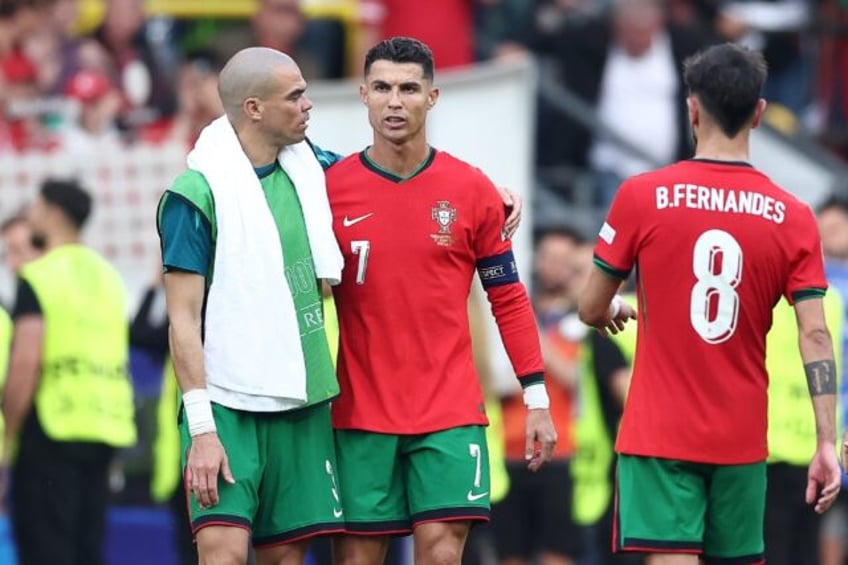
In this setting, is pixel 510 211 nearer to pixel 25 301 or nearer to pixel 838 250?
pixel 25 301

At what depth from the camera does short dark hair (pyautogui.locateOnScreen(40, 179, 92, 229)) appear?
1317 centimetres

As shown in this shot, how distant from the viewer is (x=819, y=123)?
19609 mm

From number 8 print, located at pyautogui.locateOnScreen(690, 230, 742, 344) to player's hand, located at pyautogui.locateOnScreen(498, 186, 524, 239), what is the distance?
0.81m

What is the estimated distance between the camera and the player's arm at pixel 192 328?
861cm

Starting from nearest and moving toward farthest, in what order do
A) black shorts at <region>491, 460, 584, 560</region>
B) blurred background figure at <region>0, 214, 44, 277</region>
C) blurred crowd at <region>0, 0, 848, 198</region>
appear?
blurred background figure at <region>0, 214, 44, 277</region> < black shorts at <region>491, 460, 584, 560</region> < blurred crowd at <region>0, 0, 848, 198</region>

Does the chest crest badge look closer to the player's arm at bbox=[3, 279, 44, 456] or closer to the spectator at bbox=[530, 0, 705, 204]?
the player's arm at bbox=[3, 279, 44, 456]

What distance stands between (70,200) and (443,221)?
451 cm

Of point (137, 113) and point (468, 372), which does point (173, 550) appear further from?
point (468, 372)

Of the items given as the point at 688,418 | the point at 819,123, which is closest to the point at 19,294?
the point at 688,418

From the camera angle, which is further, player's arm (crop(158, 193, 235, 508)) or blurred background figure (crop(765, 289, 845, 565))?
blurred background figure (crop(765, 289, 845, 565))

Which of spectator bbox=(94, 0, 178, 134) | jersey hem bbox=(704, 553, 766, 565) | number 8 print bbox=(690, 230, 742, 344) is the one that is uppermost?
spectator bbox=(94, 0, 178, 134)

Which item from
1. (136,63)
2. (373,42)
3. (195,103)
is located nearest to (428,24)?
(373,42)

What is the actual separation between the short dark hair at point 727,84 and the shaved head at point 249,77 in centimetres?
165

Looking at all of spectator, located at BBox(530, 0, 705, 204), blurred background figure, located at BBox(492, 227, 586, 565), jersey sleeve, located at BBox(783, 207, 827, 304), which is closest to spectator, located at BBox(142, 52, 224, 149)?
blurred background figure, located at BBox(492, 227, 586, 565)
